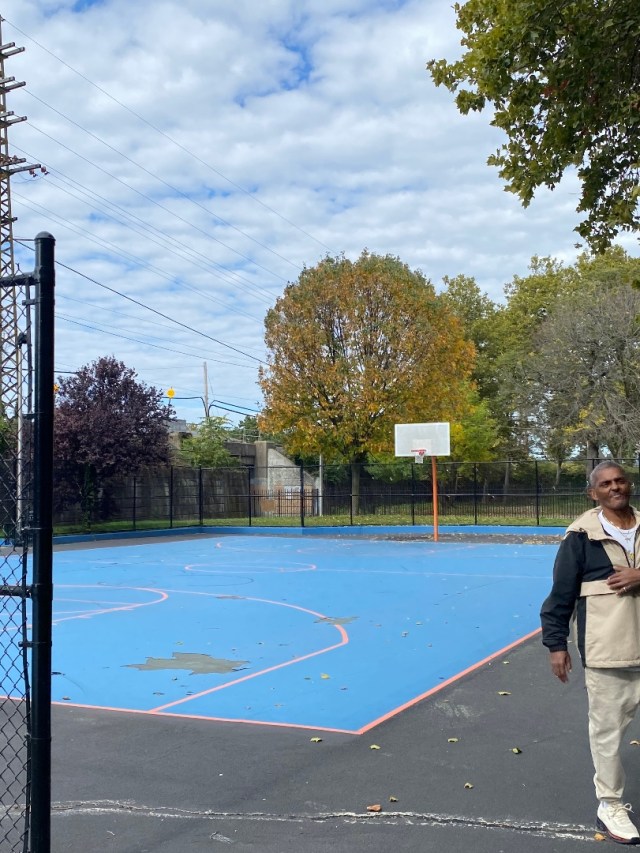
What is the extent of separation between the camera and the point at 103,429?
29.7m

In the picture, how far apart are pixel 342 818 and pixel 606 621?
1833 mm

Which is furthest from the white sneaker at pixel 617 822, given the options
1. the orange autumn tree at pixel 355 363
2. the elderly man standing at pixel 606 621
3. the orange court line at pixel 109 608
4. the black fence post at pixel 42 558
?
the orange autumn tree at pixel 355 363

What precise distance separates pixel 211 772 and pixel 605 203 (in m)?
6.10

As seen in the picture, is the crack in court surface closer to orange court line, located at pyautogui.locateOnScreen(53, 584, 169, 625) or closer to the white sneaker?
the white sneaker

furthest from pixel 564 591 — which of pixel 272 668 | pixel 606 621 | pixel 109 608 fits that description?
pixel 109 608

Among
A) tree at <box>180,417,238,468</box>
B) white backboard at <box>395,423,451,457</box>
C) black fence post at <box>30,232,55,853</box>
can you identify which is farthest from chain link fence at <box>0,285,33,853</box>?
tree at <box>180,417,238,468</box>

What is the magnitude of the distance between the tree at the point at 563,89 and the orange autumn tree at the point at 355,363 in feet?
82.0

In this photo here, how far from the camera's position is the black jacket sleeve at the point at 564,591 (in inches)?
174

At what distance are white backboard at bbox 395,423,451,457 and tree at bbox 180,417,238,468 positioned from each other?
12.4 metres

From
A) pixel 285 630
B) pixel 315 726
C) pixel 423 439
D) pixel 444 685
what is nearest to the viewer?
pixel 315 726

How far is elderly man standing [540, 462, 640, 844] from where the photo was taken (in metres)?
4.31

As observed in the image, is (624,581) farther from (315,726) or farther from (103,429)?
(103,429)

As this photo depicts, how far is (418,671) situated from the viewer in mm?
8766

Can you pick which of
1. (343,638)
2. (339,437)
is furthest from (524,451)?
(343,638)
